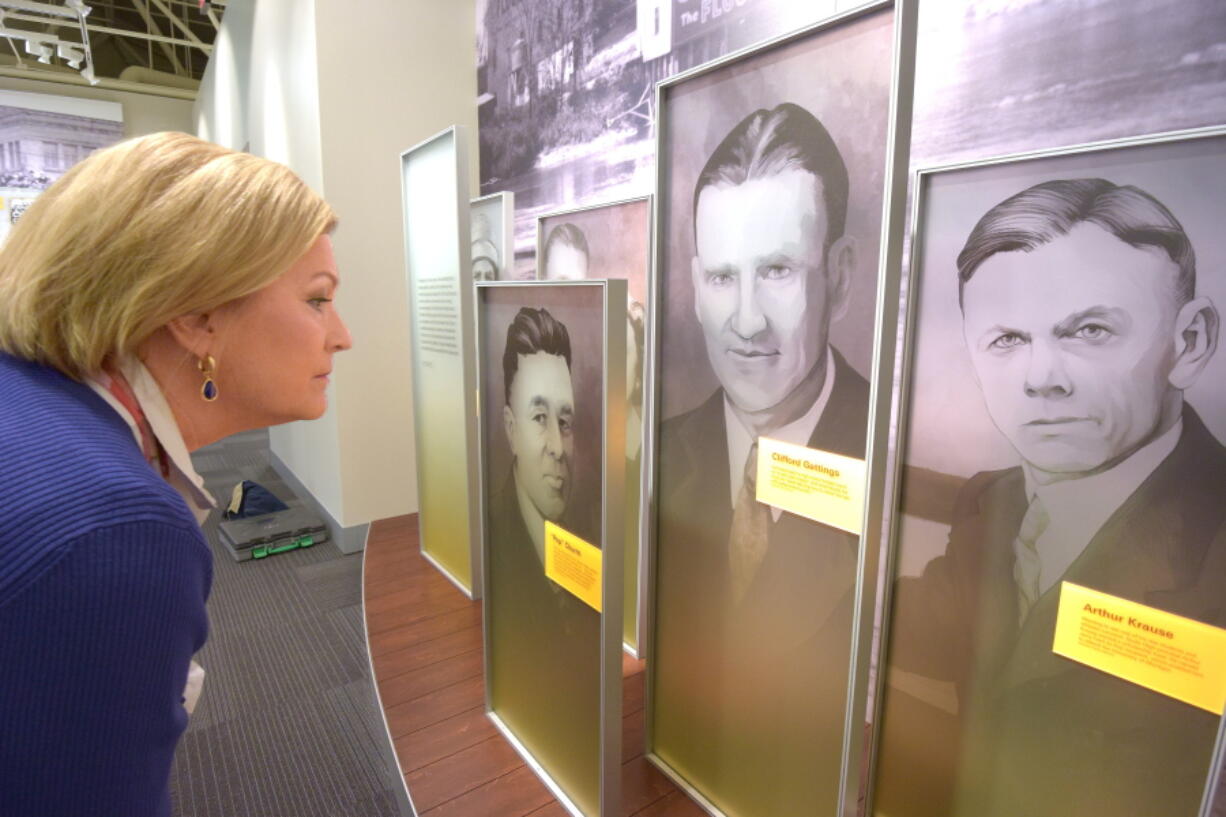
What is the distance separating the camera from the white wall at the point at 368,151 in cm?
359

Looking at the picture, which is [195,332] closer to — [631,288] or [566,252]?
[631,288]

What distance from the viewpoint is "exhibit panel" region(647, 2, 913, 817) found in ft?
3.68

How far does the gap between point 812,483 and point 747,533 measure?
0.69 ft

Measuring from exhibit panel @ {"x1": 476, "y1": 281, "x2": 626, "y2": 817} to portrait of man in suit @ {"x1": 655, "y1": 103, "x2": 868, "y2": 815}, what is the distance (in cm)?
23

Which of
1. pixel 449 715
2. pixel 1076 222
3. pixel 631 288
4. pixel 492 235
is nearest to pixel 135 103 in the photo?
pixel 492 235

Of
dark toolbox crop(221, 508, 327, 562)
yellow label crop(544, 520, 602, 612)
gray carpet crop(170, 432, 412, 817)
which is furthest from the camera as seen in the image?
dark toolbox crop(221, 508, 327, 562)

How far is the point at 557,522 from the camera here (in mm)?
1547

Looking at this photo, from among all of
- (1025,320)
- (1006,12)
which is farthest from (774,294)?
(1006,12)

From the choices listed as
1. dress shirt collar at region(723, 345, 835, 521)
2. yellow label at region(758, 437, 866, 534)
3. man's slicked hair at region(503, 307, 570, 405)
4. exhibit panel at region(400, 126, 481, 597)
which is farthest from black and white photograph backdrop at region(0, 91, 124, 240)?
yellow label at region(758, 437, 866, 534)

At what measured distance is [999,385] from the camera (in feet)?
4.51

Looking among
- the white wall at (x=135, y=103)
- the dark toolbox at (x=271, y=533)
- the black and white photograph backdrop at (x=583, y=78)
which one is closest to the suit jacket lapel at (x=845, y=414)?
the black and white photograph backdrop at (x=583, y=78)

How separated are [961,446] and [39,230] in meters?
1.60

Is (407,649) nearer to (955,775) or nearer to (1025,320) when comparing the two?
(955,775)

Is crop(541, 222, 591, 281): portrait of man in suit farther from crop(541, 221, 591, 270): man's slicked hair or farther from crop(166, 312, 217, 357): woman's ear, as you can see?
crop(166, 312, 217, 357): woman's ear
